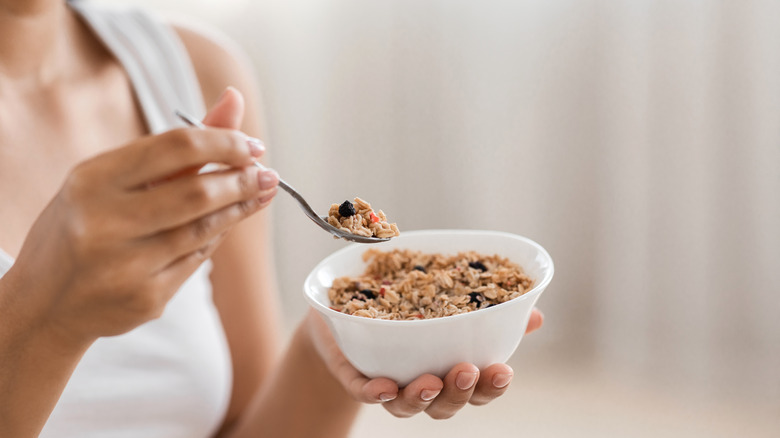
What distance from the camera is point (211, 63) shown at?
1166mm

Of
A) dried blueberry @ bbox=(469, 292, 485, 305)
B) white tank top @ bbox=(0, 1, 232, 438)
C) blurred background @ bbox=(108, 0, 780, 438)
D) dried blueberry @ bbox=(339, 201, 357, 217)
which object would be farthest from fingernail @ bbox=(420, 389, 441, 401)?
blurred background @ bbox=(108, 0, 780, 438)

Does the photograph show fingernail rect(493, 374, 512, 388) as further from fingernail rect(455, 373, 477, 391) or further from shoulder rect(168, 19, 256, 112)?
shoulder rect(168, 19, 256, 112)

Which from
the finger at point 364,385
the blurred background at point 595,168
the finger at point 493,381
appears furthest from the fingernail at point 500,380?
the blurred background at point 595,168

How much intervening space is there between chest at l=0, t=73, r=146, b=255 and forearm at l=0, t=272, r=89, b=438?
0.88ft

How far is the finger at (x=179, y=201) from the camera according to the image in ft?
1.67

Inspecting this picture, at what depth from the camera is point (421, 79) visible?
7.18 feet

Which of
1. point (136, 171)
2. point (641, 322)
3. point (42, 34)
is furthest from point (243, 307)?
point (641, 322)

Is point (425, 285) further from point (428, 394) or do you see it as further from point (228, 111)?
point (228, 111)

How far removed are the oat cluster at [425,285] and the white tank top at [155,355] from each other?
1.07 feet

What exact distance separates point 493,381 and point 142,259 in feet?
1.15

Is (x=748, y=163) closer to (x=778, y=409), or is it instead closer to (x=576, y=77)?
(x=576, y=77)

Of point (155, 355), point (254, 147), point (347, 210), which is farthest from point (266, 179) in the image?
point (155, 355)

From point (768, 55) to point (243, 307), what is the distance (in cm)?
149

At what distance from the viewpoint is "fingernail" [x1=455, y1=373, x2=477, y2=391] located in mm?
618
